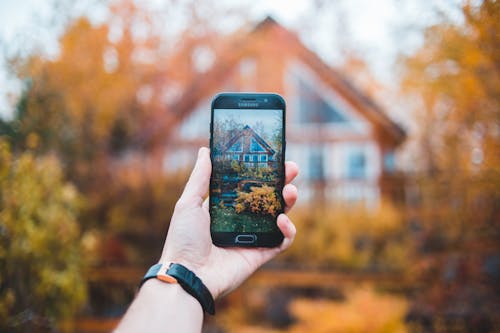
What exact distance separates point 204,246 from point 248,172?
42 cm

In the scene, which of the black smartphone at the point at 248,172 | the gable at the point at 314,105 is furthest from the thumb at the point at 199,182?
the gable at the point at 314,105

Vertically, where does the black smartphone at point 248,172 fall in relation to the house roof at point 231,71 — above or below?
below

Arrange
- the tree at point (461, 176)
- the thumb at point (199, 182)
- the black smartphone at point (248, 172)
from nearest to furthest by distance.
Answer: the thumb at point (199, 182), the black smartphone at point (248, 172), the tree at point (461, 176)

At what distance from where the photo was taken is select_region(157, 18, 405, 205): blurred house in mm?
9305

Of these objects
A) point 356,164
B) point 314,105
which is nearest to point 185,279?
point 314,105

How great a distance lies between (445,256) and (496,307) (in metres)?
1.08

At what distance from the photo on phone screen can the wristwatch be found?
437mm

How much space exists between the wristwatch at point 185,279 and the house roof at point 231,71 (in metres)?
7.71

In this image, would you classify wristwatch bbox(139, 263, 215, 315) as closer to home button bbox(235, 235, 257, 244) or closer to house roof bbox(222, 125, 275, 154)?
home button bbox(235, 235, 257, 244)

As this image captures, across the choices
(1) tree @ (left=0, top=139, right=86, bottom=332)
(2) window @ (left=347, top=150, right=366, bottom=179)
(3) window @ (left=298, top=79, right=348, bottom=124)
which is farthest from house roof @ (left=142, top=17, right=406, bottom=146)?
(1) tree @ (left=0, top=139, right=86, bottom=332)

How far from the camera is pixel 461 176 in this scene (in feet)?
21.7

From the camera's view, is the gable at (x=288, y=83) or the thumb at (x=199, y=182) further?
the gable at (x=288, y=83)

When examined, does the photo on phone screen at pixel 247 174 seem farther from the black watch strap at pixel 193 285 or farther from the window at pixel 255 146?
the black watch strap at pixel 193 285

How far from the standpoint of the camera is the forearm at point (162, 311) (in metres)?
1.44
